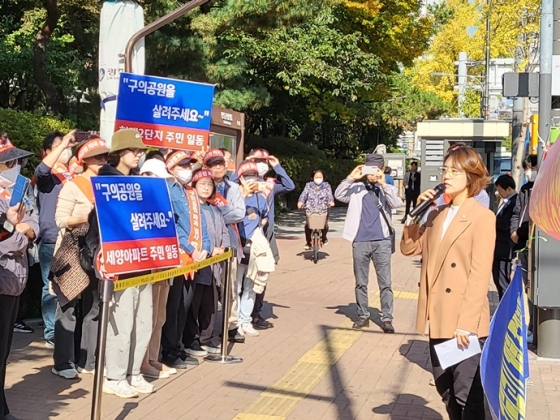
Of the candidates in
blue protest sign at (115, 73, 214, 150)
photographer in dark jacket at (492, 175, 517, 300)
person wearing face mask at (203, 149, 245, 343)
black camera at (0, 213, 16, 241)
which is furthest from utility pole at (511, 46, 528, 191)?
black camera at (0, 213, 16, 241)

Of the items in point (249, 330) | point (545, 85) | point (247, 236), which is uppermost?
point (545, 85)

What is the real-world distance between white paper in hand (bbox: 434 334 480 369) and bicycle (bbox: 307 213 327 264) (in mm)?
11081

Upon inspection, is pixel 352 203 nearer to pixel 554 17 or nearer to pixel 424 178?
pixel 554 17

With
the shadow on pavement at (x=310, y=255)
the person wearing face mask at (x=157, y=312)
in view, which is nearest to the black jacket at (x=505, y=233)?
the person wearing face mask at (x=157, y=312)

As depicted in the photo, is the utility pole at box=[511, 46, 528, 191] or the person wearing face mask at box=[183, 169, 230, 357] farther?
the utility pole at box=[511, 46, 528, 191]

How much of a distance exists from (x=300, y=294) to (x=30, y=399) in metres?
6.32

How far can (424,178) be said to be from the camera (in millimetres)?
25234

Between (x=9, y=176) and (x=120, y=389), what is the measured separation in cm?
185

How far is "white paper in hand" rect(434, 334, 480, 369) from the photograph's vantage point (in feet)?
15.5

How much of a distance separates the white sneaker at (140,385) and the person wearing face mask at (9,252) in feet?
3.63

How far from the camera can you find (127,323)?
20.1ft

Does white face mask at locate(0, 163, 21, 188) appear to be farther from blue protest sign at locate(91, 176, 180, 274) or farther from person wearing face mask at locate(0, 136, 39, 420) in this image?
blue protest sign at locate(91, 176, 180, 274)

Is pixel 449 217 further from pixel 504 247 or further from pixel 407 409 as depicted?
pixel 504 247

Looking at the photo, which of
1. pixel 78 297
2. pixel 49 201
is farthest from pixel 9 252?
pixel 49 201
